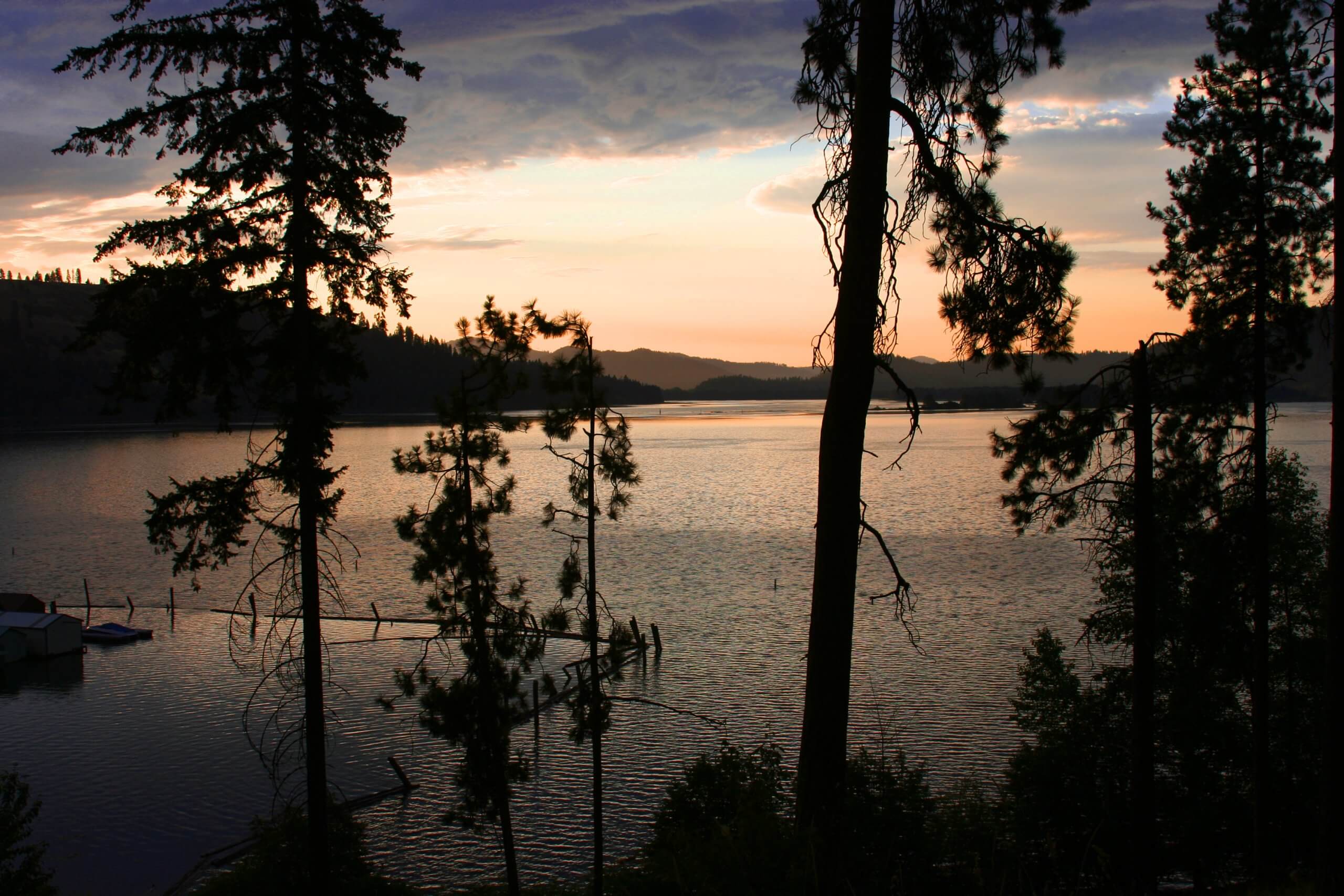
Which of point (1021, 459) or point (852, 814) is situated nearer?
point (852, 814)

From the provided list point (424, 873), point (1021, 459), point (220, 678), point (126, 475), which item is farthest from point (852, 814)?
point (126, 475)

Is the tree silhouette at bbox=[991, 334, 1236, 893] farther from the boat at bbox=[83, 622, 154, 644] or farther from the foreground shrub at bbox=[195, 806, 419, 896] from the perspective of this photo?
the boat at bbox=[83, 622, 154, 644]

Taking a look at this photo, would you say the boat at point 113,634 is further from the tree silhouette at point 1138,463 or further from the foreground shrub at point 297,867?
the tree silhouette at point 1138,463

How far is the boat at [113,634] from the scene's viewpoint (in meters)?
38.8

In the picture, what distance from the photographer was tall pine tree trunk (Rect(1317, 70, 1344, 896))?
941cm

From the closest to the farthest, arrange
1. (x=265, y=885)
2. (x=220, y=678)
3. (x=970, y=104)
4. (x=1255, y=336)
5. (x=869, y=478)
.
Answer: (x=970, y=104) → (x=1255, y=336) → (x=265, y=885) → (x=220, y=678) → (x=869, y=478)

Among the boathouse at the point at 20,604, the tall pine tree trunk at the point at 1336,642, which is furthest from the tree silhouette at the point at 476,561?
the boathouse at the point at 20,604

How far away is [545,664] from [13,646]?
72.6 feet

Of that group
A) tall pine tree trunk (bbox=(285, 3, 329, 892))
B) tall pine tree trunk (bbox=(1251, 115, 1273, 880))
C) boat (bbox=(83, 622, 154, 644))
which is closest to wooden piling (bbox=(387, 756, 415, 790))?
tall pine tree trunk (bbox=(285, 3, 329, 892))

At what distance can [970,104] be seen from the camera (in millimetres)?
8562

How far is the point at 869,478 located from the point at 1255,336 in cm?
7862

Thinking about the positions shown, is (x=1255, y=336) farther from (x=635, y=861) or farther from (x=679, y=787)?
(x=635, y=861)

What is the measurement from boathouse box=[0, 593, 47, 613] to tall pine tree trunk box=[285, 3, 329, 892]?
1335 inches

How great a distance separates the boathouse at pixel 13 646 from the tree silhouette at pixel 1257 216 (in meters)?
42.2
